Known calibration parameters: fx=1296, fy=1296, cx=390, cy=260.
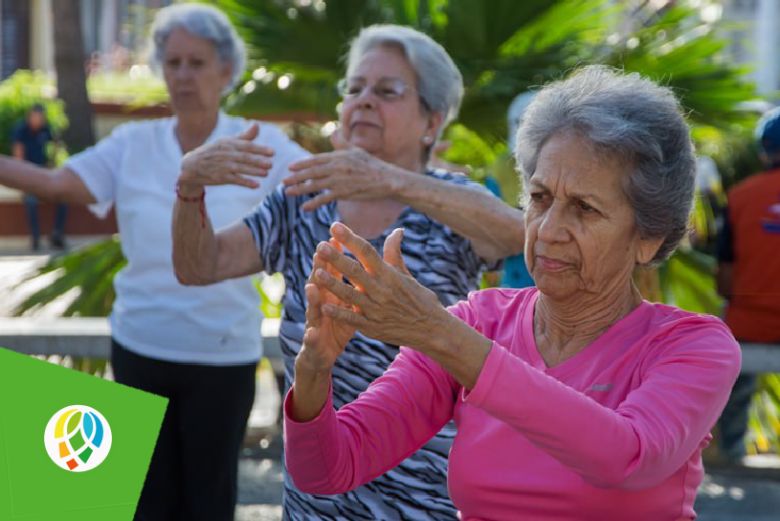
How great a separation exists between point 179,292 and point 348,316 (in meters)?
1.96

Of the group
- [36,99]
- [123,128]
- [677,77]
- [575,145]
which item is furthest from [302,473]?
[36,99]

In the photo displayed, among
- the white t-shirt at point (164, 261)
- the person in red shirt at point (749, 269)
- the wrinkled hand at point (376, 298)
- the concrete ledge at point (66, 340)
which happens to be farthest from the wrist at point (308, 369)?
the person in red shirt at point (749, 269)

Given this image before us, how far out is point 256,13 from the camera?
583 centimetres

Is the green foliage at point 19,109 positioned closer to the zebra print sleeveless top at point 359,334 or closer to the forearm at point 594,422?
the zebra print sleeveless top at point 359,334

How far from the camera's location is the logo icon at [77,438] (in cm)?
163

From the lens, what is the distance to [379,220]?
2977mm

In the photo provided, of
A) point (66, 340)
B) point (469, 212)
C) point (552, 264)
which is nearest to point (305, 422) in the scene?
point (552, 264)

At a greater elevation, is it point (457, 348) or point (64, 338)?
point (457, 348)

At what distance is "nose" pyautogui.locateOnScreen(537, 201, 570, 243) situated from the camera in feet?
6.87

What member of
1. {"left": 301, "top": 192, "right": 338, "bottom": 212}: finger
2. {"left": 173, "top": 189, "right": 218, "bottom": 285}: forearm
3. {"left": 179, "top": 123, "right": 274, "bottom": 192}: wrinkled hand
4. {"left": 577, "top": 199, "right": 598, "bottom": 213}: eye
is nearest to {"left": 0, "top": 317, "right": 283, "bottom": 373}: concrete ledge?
{"left": 173, "top": 189, "right": 218, "bottom": 285}: forearm

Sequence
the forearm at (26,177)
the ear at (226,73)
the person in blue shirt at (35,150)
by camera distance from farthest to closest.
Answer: the person in blue shirt at (35,150), the ear at (226,73), the forearm at (26,177)

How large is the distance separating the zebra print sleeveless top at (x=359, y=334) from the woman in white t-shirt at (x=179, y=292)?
50 cm

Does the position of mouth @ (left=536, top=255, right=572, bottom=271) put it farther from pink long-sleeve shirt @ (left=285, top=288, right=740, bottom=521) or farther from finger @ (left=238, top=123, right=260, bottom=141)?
finger @ (left=238, top=123, right=260, bottom=141)

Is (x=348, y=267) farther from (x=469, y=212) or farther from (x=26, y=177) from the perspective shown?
(x=26, y=177)
